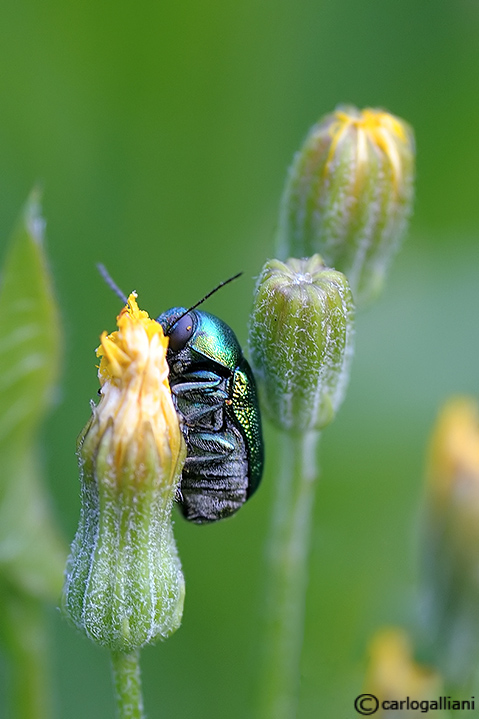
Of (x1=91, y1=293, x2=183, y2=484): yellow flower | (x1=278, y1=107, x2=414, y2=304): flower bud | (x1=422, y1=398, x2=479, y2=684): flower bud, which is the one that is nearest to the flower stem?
(x1=91, y1=293, x2=183, y2=484): yellow flower

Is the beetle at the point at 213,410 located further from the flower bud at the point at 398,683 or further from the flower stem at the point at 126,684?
the flower bud at the point at 398,683

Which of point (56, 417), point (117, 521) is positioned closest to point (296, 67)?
point (56, 417)

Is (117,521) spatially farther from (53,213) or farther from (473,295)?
(473,295)

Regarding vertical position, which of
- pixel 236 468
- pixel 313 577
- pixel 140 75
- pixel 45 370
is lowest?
pixel 313 577

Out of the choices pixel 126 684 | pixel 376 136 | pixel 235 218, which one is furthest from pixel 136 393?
pixel 235 218

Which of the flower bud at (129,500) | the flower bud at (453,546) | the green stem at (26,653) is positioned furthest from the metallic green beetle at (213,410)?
the green stem at (26,653)

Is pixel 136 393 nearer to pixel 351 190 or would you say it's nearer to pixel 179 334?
pixel 179 334
